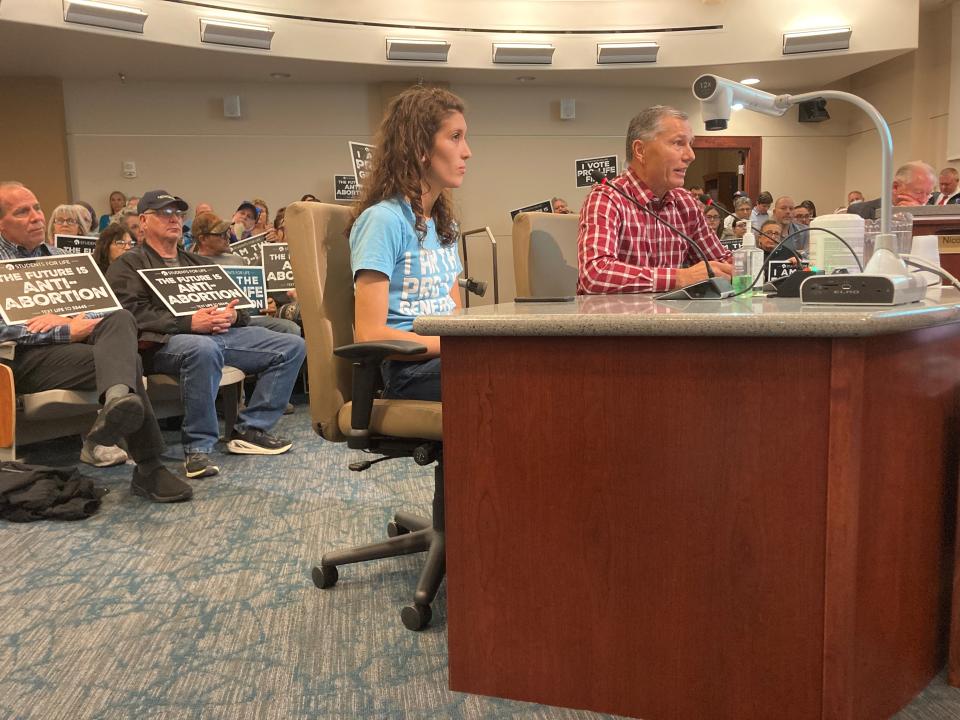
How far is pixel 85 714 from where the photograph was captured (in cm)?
133

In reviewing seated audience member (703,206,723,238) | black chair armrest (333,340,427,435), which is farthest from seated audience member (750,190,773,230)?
black chair armrest (333,340,427,435)

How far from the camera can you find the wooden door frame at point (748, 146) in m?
8.67

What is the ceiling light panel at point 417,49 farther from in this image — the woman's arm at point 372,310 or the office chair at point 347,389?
the woman's arm at point 372,310

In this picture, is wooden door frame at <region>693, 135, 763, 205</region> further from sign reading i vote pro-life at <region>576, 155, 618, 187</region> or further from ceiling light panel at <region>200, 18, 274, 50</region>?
ceiling light panel at <region>200, 18, 274, 50</region>

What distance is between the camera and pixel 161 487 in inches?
102

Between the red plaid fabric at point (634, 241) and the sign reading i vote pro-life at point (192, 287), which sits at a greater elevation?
the red plaid fabric at point (634, 241)

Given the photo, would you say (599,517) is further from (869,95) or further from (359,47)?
(869,95)

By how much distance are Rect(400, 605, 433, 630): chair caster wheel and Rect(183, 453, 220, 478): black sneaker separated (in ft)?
5.12

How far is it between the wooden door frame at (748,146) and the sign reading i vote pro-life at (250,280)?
6323 millimetres

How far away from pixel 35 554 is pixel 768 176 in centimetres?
854

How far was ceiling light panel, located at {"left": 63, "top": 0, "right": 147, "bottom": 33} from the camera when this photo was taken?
5469 millimetres

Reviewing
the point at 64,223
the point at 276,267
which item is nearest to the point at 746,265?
the point at 276,267

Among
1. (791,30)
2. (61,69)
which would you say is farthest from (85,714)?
(791,30)

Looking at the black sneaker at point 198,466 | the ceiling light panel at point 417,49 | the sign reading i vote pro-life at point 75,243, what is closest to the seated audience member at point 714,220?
the ceiling light panel at point 417,49
